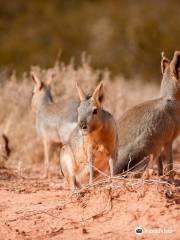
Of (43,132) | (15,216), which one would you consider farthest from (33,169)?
(15,216)

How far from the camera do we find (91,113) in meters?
6.93

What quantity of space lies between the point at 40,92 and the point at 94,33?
20.7 metres

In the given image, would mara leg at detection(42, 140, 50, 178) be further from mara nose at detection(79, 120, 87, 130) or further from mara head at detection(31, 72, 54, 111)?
mara nose at detection(79, 120, 87, 130)

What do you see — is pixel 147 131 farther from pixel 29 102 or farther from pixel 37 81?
pixel 29 102

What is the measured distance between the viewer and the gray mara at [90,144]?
22.8 feet

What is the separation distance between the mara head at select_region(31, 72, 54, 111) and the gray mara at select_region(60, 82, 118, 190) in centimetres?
364

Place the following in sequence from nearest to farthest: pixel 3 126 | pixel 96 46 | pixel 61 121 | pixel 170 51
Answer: pixel 61 121, pixel 3 126, pixel 170 51, pixel 96 46

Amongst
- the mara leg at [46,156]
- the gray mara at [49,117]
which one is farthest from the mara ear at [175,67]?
the mara leg at [46,156]

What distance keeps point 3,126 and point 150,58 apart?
38.0ft

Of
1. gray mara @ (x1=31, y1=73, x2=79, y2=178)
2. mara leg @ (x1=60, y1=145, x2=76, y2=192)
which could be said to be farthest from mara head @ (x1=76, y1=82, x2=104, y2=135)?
gray mara @ (x1=31, y1=73, x2=79, y2=178)

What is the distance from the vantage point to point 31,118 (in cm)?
1182

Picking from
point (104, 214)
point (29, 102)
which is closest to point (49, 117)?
point (29, 102)

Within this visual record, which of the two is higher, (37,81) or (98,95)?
(37,81)

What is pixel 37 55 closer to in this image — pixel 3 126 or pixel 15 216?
pixel 3 126
